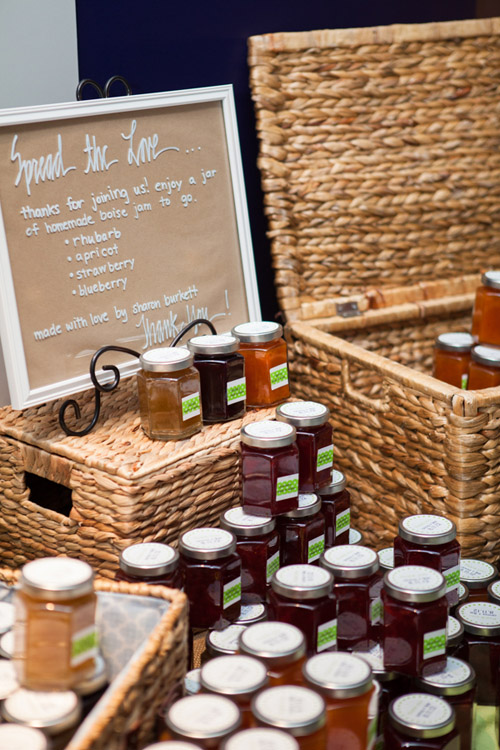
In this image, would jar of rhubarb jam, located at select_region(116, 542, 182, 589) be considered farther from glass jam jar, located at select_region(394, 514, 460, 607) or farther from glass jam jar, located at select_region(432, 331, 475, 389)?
glass jam jar, located at select_region(432, 331, 475, 389)

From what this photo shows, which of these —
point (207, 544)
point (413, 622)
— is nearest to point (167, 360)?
point (207, 544)

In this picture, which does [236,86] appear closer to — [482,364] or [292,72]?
[292,72]

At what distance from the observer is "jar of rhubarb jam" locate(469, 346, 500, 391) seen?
1693 mm

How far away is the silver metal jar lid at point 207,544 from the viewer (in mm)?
1220

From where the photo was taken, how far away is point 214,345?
1475 mm

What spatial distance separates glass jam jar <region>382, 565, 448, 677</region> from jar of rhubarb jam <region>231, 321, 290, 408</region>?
0.51m

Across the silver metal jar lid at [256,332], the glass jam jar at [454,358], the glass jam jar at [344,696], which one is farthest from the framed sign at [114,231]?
the glass jam jar at [344,696]

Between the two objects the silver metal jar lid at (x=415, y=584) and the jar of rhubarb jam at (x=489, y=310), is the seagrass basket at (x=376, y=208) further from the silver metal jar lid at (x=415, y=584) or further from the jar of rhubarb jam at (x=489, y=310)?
the silver metal jar lid at (x=415, y=584)

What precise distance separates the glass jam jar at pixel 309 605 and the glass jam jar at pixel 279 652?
77mm

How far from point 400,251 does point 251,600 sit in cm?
108

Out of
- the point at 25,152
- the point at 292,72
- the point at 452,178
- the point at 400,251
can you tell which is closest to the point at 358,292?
the point at 400,251

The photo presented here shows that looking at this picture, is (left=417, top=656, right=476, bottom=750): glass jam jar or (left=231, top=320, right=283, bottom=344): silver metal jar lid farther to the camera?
(left=231, top=320, right=283, bottom=344): silver metal jar lid

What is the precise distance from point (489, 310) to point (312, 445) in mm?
611

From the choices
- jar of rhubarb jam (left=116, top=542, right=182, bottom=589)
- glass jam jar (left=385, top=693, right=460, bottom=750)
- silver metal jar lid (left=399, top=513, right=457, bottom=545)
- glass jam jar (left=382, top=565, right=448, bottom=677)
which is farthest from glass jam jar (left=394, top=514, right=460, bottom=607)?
jar of rhubarb jam (left=116, top=542, right=182, bottom=589)
